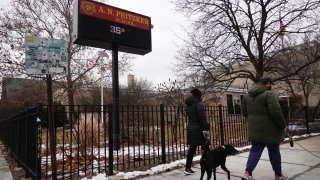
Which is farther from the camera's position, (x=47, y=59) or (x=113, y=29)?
(x=113, y=29)

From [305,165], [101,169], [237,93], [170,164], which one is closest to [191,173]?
[170,164]

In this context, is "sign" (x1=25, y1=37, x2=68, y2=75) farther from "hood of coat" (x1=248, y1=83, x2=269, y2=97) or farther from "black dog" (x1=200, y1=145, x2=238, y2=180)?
"hood of coat" (x1=248, y1=83, x2=269, y2=97)

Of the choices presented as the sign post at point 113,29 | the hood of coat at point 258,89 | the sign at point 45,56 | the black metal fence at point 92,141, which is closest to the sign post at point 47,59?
the sign at point 45,56

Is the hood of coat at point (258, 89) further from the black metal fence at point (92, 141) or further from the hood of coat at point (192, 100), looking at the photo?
the black metal fence at point (92, 141)

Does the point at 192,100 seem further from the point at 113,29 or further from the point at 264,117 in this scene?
the point at 113,29

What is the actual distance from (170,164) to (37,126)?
3.22 m

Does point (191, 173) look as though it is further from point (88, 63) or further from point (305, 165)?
point (88, 63)

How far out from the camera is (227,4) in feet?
50.2

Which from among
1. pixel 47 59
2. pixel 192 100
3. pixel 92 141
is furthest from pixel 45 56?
pixel 192 100

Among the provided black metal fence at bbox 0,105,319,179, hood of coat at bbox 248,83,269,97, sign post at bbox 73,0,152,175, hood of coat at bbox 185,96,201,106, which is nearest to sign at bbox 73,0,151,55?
sign post at bbox 73,0,152,175

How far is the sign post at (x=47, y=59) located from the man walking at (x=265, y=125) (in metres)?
3.42

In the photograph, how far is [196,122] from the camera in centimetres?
606

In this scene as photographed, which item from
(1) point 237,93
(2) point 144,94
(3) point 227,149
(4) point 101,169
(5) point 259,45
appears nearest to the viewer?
(3) point 227,149

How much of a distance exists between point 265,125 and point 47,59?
3.94 meters
